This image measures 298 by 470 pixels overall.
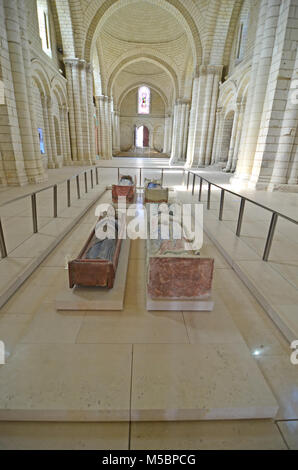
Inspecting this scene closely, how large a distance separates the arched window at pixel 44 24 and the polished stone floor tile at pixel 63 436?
17.5 metres

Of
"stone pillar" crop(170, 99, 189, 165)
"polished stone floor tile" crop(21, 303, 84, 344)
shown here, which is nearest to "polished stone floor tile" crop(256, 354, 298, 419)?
"polished stone floor tile" crop(21, 303, 84, 344)

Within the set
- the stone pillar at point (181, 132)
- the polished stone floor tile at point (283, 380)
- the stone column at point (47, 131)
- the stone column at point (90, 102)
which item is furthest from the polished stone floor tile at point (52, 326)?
the stone pillar at point (181, 132)

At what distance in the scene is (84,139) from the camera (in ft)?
55.8

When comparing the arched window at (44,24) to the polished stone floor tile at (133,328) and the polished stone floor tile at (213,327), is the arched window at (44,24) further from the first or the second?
the polished stone floor tile at (213,327)

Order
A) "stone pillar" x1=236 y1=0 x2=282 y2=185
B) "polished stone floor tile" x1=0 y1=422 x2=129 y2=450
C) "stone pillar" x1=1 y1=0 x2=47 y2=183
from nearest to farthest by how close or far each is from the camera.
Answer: "polished stone floor tile" x1=0 y1=422 x2=129 y2=450
"stone pillar" x1=1 y1=0 x2=47 y2=183
"stone pillar" x1=236 y1=0 x2=282 y2=185

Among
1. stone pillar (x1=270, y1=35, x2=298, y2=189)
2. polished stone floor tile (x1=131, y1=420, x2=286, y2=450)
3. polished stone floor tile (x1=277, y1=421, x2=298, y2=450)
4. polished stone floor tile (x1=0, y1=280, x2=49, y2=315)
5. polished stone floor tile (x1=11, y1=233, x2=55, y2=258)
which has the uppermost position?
stone pillar (x1=270, y1=35, x2=298, y2=189)

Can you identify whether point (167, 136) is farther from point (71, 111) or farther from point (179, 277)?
point (179, 277)

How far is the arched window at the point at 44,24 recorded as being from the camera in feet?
43.0

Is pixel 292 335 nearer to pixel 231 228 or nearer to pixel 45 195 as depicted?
pixel 231 228

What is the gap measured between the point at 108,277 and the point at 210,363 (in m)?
1.31

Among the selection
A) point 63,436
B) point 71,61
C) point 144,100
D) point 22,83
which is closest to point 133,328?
point 63,436

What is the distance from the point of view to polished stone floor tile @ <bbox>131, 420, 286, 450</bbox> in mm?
1441

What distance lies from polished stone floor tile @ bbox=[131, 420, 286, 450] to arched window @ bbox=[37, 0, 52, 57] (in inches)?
700

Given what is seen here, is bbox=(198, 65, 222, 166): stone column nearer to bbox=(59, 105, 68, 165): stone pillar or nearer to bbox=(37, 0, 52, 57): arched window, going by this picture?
bbox=(59, 105, 68, 165): stone pillar
